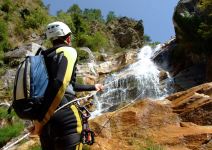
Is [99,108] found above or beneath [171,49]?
beneath

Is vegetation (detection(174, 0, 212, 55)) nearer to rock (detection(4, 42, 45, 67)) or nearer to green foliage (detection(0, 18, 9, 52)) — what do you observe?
rock (detection(4, 42, 45, 67))

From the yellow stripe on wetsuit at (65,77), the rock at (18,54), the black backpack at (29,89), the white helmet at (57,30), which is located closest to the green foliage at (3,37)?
the rock at (18,54)

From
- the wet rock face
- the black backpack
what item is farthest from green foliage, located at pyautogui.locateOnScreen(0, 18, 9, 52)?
the black backpack

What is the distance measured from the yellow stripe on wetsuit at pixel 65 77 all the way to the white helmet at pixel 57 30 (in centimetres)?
17

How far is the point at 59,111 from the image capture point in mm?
3902

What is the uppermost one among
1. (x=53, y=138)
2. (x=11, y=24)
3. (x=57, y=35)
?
(x=11, y=24)

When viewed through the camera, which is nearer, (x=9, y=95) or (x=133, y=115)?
(x=133, y=115)

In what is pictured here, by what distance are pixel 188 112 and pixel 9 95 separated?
49.2ft

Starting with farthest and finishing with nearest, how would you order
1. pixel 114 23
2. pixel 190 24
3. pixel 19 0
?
pixel 114 23 < pixel 19 0 < pixel 190 24

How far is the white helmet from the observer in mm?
4180

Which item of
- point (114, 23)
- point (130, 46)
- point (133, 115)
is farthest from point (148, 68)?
point (114, 23)

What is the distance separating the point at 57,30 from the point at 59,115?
800mm

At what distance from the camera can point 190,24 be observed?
21.6m

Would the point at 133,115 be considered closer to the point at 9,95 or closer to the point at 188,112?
the point at 188,112
